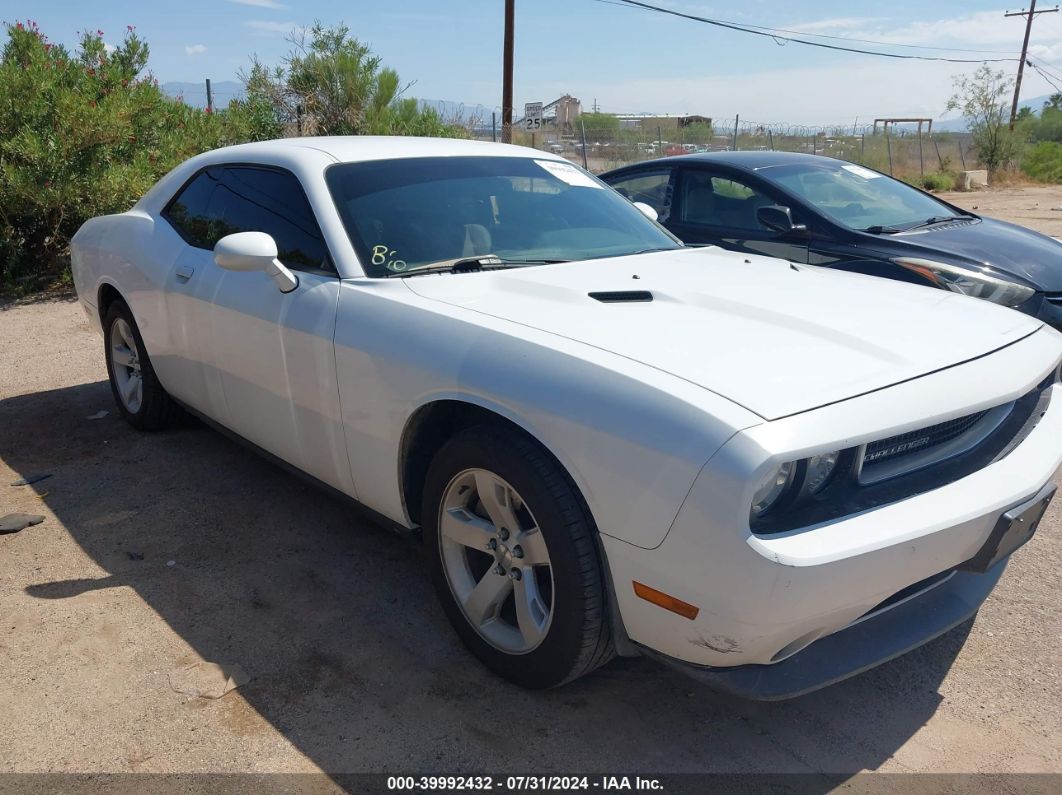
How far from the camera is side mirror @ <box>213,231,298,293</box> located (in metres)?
3.22

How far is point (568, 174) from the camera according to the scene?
411 cm

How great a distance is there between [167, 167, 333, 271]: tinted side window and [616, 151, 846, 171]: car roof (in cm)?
367

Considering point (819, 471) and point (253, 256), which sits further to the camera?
point (253, 256)

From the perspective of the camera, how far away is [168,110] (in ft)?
A: 34.7

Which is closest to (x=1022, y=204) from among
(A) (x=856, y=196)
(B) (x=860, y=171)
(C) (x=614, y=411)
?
(B) (x=860, y=171)

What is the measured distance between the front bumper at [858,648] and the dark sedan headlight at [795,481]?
44cm

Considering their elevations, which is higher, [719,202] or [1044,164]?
[719,202]

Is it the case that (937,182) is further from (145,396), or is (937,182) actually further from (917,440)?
(917,440)

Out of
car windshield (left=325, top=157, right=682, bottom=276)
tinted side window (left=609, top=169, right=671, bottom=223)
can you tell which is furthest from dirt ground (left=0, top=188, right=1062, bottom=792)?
tinted side window (left=609, top=169, right=671, bottom=223)

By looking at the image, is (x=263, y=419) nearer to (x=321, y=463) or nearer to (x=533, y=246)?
(x=321, y=463)

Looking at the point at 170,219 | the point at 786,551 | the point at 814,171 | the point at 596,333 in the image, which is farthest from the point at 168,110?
the point at 786,551

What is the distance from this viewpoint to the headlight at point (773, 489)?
207 cm

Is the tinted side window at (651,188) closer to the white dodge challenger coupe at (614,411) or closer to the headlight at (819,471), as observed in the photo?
the white dodge challenger coupe at (614,411)

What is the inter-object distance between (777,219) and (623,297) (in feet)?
10.7
